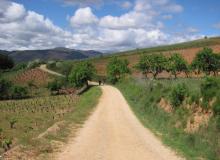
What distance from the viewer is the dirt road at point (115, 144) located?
17688mm

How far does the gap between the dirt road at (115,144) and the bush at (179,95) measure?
2.88 meters

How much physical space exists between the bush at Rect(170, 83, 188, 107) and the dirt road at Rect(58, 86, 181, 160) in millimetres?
2875

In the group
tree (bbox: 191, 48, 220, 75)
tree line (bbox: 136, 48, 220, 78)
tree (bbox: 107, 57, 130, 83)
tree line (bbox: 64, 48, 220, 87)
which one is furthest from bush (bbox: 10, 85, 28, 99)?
tree (bbox: 191, 48, 220, 75)

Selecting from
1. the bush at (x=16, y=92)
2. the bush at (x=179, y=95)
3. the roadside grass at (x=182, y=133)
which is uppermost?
the bush at (x=179, y=95)

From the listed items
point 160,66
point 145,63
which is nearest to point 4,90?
point 145,63

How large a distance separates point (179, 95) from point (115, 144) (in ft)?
29.4

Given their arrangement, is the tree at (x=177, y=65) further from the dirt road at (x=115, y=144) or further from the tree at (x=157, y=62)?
the dirt road at (x=115, y=144)

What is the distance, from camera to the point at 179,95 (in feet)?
92.0

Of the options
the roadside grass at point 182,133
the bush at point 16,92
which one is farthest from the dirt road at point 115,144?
the bush at point 16,92

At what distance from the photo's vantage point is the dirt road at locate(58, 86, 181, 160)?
17.7 metres

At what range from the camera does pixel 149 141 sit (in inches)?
858

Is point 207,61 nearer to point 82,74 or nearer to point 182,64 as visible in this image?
point 182,64

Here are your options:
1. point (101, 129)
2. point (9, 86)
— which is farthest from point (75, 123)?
point (9, 86)

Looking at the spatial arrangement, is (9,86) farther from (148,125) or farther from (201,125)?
(201,125)
